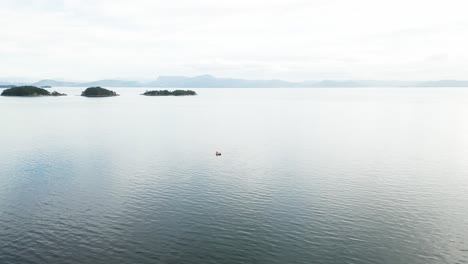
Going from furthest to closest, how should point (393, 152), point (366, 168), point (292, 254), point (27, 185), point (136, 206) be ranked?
point (393, 152) < point (366, 168) < point (27, 185) < point (136, 206) < point (292, 254)

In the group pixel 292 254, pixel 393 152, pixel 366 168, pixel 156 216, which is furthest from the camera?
pixel 393 152

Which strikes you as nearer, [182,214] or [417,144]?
[182,214]

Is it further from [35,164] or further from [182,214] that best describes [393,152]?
[35,164]

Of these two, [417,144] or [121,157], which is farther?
[417,144]

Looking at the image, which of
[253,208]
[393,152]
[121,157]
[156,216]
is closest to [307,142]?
[393,152]

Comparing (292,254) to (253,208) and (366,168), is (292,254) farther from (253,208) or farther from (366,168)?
(366,168)

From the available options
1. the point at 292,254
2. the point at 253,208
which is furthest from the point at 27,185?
the point at 292,254

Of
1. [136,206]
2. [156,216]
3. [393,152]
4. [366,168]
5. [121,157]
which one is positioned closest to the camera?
[156,216]

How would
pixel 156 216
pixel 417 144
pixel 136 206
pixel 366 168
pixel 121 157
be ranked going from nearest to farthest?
pixel 156 216
pixel 136 206
pixel 366 168
pixel 121 157
pixel 417 144
